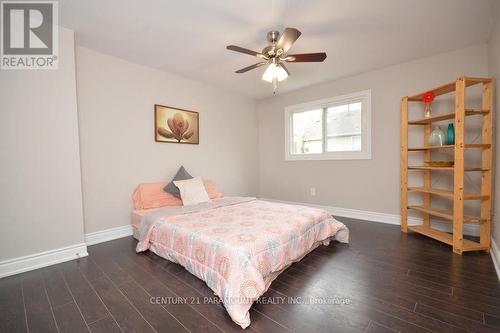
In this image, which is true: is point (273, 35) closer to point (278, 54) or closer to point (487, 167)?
point (278, 54)

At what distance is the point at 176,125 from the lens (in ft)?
12.2

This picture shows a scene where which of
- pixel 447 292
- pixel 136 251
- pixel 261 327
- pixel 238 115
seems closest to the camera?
pixel 261 327

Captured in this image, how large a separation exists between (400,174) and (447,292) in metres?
1.93

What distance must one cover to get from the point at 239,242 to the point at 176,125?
8.72 feet

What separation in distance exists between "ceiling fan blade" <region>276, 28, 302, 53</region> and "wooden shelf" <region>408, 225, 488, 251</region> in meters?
2.84

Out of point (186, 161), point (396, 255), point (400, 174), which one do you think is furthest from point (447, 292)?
point (186, 161)

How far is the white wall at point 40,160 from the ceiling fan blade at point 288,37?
7.67 feet

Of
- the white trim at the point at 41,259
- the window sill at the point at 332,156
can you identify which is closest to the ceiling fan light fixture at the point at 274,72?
the window sill at the point at 332,156

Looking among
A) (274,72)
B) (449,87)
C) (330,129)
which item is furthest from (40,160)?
(449,87)

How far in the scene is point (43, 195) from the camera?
7.46 feet

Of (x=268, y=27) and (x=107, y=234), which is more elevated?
(x=268, y=27)

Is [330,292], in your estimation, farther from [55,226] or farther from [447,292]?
[55,226]

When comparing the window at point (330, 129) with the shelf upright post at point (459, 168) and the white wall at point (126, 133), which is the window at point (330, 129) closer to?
the shelf upright post at point (459, 168)

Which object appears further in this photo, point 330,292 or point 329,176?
point 329,176
